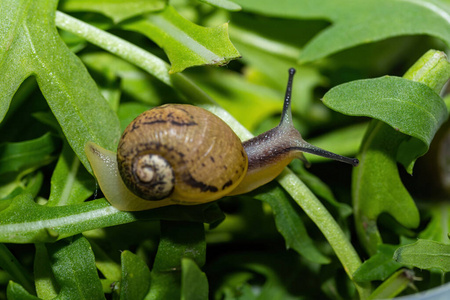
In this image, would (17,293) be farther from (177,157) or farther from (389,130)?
(389,130)

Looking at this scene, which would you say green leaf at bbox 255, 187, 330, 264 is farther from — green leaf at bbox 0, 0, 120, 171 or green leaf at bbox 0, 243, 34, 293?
green leaf at bbox 0, 243, 34, 293

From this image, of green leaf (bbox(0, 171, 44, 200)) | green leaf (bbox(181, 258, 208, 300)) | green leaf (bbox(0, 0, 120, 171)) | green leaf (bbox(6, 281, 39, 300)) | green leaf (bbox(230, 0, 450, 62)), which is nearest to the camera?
green leaf (bbox(181, 258, 208, 300))

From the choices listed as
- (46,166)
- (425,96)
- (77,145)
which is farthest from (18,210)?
(425,96)

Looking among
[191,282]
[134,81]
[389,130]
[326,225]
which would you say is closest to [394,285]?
[326,225]

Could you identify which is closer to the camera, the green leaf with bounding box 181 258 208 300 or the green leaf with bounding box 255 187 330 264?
the green leaf with bounding box 181 258 208 300

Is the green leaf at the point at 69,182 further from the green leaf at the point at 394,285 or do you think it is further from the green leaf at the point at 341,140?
the green leaf at the point at 394,285

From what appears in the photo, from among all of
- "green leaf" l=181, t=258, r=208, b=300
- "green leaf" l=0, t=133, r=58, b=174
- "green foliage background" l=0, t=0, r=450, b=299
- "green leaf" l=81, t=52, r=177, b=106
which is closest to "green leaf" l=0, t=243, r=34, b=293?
"green foliage background" l=0, t=0, r=450, b=299

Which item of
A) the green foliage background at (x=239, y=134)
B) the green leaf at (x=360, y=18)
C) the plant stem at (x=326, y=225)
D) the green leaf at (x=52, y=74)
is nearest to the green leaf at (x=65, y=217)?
the green foliage background at (x=239, y=134)

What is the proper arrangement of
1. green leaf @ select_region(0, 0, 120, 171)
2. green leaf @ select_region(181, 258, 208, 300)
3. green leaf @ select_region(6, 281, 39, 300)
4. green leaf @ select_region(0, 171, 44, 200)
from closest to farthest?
1. green leaf @ select_region(181, 258, 208, 300)
2. green leaf @ select_region(6, 281, 39, 300)
3. green leaf @ select_region(0, 0, 120, 171)
4. green leaf @ select_region(0, 171, 44, 200)
